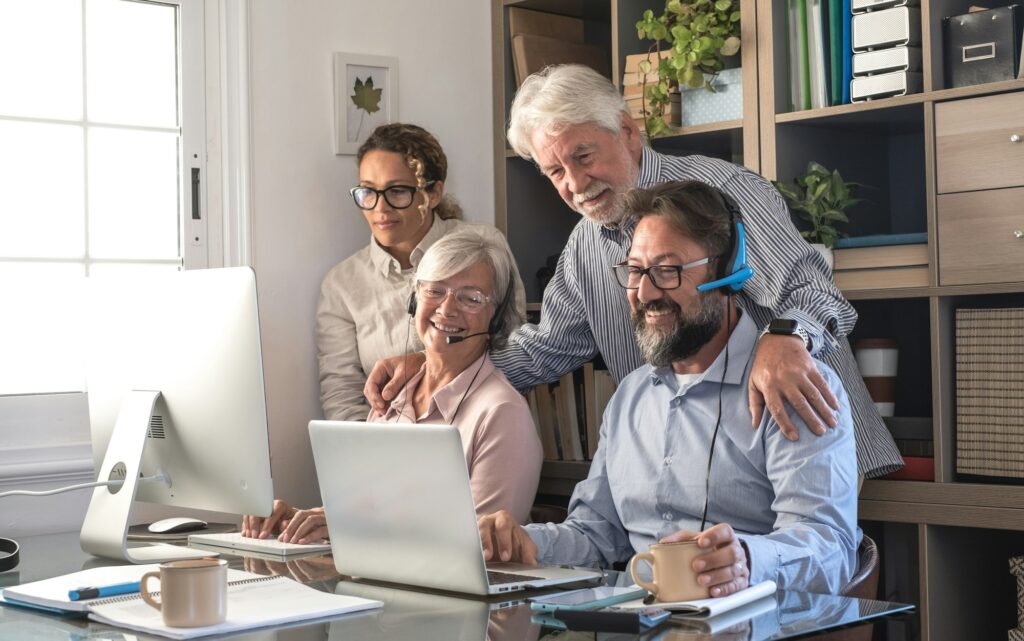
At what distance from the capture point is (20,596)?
1601mm

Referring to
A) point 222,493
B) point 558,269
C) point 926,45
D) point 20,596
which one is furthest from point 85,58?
point 926,45

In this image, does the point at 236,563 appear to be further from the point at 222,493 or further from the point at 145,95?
the point at 145,95

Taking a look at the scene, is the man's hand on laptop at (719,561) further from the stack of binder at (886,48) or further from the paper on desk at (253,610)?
the stack of binder at (886,48)

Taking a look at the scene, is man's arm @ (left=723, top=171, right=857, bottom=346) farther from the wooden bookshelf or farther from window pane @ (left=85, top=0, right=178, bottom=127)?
window pane @ (left=85, top=0, right=178, bottom=127)

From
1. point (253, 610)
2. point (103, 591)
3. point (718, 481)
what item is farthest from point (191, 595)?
point (718, 481)

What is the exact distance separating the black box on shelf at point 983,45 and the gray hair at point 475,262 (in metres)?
1.04

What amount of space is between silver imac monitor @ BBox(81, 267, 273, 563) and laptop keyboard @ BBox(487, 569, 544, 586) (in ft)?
1.33

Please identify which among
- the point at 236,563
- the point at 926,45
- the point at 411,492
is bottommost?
the point at 236,563

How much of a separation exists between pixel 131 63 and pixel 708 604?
2.19m

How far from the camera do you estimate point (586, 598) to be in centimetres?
144

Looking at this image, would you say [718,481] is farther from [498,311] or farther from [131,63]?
[131,63]

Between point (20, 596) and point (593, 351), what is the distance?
147cm

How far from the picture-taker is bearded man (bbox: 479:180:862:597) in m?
1.85

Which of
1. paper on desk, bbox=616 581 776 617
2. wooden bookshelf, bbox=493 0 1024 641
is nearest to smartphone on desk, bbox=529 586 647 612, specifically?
paper on desk, bbox=616 581 776 617
